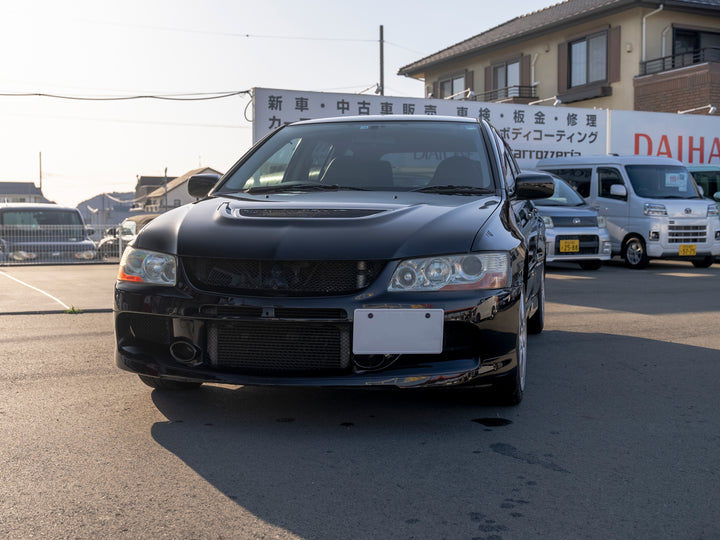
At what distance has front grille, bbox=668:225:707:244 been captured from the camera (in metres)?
14.2

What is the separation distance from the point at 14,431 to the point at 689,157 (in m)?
19.3

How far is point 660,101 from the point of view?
88.3 feet

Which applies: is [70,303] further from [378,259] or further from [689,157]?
[689,157]

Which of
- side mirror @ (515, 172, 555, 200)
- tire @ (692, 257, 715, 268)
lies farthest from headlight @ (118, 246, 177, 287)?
tire @ (692, 257, 715, 268)

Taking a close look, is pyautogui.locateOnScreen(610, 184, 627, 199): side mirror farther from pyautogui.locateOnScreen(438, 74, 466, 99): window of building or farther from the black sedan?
pyautogui.locateOnScreen(438, 74, 466, 99): window of building

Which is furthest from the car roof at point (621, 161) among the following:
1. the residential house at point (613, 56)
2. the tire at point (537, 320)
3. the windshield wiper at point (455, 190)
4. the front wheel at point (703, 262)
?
the windshield wiper at point (455, 190)

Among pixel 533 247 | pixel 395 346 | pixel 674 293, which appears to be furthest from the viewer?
pixel 674 293

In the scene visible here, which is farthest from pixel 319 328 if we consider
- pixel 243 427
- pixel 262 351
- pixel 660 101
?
pixel 660 101

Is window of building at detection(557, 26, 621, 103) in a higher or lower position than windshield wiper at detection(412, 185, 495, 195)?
higher

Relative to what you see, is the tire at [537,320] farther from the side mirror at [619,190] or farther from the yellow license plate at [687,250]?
the yellow license plate at [687,250]

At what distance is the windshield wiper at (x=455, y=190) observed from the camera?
14.7 ft

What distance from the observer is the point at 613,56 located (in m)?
28.6

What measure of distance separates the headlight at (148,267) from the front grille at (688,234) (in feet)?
39.5

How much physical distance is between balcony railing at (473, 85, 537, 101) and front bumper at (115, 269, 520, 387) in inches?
1159
